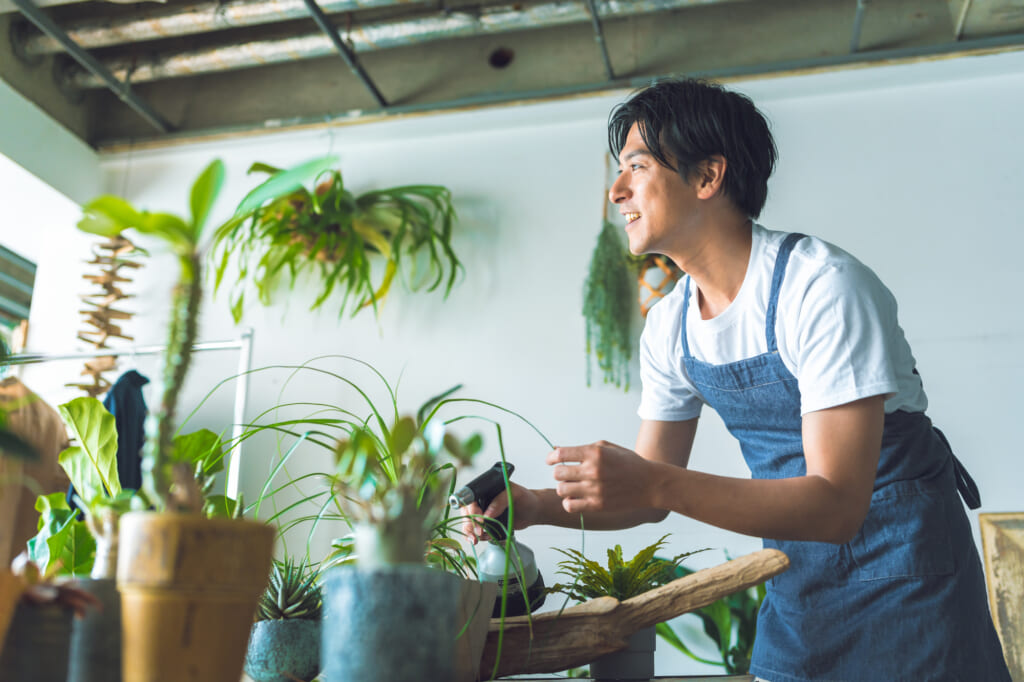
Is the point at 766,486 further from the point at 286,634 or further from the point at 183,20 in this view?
the point at 183,20

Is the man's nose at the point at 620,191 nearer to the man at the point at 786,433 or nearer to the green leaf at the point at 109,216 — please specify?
the man at the point at 786,433

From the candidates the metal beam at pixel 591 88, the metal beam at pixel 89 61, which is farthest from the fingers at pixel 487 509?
the metal beam at pixel 89 61

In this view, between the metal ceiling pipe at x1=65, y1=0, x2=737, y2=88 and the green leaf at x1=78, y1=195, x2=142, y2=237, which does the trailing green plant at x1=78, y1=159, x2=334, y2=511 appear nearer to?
the green leaf at x1=78, y1=195, x2=142, y2=237

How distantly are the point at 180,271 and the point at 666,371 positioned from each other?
111 centimetres

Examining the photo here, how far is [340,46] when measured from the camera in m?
3.02

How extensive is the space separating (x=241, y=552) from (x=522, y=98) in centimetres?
275

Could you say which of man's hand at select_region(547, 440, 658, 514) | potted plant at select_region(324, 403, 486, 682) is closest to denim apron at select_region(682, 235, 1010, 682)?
man's hand at select_region(547, 440, 658, 514)

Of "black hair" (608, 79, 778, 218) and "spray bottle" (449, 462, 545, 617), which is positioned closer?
"spray bottle" (449, 462, 545, 617)

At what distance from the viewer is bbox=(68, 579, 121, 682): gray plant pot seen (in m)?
0.55

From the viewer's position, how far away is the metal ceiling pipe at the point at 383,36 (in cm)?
292


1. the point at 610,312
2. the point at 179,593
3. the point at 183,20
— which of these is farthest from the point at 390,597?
the point at 183,20

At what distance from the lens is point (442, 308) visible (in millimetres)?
3104

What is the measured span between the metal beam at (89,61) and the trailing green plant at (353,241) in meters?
0.69

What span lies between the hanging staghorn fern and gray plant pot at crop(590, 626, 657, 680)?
1.65 meters
